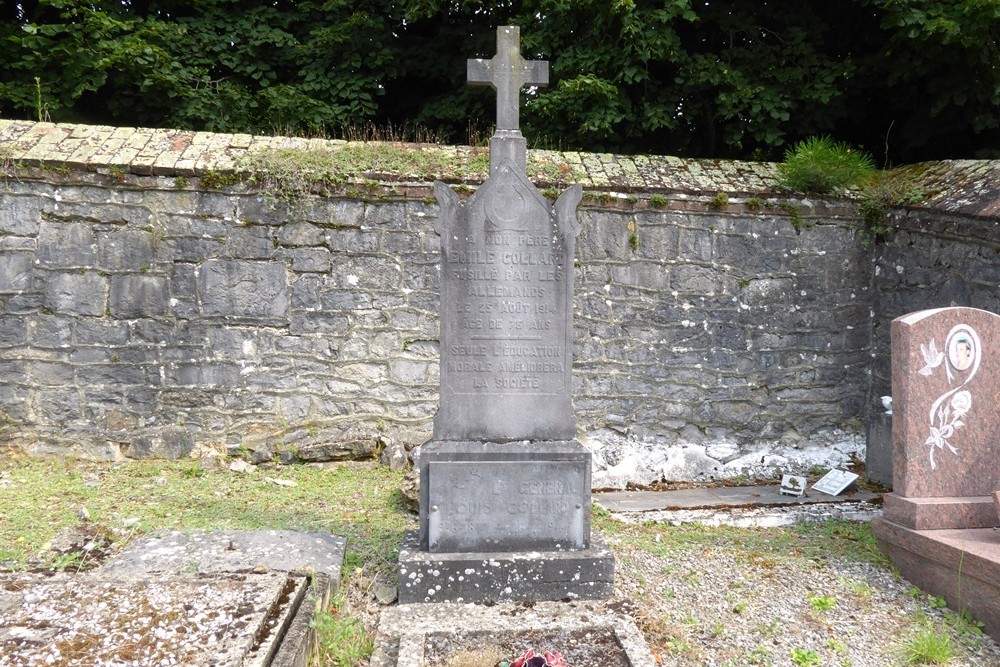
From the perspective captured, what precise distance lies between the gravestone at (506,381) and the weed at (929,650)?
1.47 metres

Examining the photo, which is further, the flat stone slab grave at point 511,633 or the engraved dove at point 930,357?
the engraved dove at point 930,357

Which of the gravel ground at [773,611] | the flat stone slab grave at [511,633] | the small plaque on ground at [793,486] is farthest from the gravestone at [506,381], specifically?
the small plaque on ground at [793,486]

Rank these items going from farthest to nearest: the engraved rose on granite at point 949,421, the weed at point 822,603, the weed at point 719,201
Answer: the weed at point 719,201 → the engraved rose on granite at point 949,421 → the weed at point 822,603

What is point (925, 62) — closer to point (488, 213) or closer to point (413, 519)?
point (488, 213)

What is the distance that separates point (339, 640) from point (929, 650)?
2771mm

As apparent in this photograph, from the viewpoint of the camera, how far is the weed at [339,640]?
11.2ft

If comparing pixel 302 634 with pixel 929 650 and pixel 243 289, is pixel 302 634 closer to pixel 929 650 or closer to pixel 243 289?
pixel 929 650

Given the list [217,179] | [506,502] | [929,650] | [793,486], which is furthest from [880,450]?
[217,179]

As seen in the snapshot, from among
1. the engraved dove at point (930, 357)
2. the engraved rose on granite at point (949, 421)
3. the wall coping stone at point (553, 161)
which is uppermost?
the wall coping stone at point (553, 161)

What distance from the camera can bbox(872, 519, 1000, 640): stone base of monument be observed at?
399 cm

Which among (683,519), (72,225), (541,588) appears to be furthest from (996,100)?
(72,225)

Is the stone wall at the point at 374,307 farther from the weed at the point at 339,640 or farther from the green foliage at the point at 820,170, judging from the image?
the weed at the point at 339,640

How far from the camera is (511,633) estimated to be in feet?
11.7

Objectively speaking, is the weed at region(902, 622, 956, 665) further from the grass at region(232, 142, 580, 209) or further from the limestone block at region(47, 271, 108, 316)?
the limestone block at region(47, 271, 108, 316)
